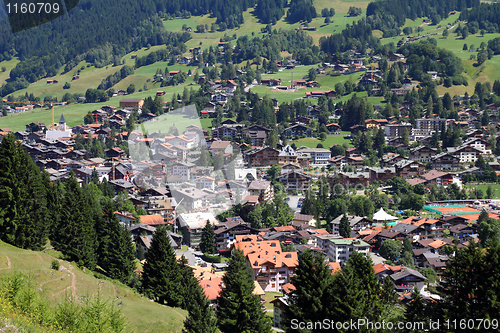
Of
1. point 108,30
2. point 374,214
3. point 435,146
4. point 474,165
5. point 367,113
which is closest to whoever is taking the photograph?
point 374,214

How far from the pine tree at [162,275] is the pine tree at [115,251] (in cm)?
134

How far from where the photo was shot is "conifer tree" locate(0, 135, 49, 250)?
15.5 meters

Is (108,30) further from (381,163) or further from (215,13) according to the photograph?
(381,163)

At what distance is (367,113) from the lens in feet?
199

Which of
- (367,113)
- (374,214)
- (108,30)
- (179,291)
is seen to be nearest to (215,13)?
(108,30)

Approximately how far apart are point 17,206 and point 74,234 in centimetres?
199

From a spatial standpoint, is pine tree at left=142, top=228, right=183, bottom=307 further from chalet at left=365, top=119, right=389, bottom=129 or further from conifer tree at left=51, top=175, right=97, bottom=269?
chalet at left=365, top=119, right=389, bottom=129

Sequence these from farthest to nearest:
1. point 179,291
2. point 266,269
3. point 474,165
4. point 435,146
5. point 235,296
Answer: point 435,146
point 474,165
point 266,269
point 179,291
point 235,296

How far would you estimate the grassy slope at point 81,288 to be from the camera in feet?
43.1

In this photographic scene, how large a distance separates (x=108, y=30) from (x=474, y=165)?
84.2 meters

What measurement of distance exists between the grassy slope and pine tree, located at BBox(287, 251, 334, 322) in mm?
3334

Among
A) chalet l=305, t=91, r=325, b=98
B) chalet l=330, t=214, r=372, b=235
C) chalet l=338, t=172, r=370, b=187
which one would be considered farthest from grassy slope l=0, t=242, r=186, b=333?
chalet l=305, t=91, r=325, b=98

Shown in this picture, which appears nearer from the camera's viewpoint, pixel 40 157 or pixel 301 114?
pixel 40 157

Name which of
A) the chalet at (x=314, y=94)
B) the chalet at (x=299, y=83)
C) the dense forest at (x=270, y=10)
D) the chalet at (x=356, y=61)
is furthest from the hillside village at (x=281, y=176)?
the dense forest at (x=270, y=10)
